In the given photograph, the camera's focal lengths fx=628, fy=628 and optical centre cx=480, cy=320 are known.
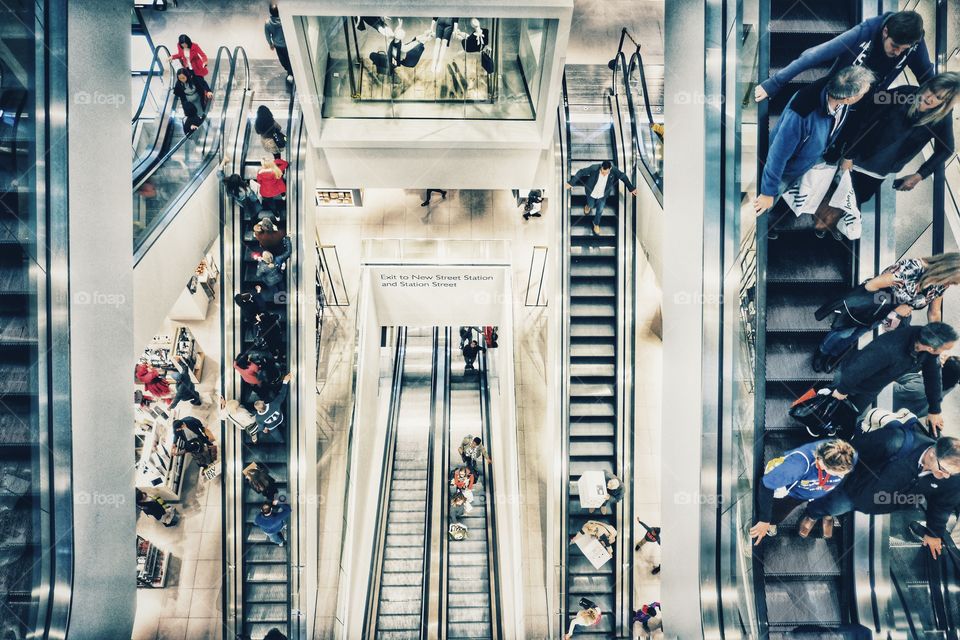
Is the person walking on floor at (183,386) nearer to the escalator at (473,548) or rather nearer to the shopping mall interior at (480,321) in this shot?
the shopping mall interior at (480,321)

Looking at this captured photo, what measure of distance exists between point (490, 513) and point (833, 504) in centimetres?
738

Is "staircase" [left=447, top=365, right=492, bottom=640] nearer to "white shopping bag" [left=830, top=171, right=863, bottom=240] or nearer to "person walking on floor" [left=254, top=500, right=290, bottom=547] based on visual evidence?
"person walking on floor" [left=254, top=500, right=290, bottom=547]

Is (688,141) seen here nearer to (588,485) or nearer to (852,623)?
(852,623)

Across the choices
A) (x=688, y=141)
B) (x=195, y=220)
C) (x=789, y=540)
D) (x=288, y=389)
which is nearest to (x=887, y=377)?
(x=789, y=540)

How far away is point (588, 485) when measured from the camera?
859cm

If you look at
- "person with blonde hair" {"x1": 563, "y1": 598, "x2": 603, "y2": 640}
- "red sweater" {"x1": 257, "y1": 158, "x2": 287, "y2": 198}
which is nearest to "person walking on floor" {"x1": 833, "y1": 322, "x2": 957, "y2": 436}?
"person with blonde hair" {"x1": 563, "y1": 598, "x2": 603, "y2": 640}

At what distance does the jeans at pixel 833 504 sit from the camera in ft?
14.3

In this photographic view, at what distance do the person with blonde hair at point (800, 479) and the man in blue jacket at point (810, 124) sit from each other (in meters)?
1.78

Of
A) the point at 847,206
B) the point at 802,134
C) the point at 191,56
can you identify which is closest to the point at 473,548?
the point at 847,206

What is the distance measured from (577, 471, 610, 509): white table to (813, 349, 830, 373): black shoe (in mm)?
4286

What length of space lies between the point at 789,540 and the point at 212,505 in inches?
341

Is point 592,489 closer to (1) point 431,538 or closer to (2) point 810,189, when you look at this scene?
(1) point 431,538

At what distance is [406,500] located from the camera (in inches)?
463

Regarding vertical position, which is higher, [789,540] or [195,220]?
[195,220]
